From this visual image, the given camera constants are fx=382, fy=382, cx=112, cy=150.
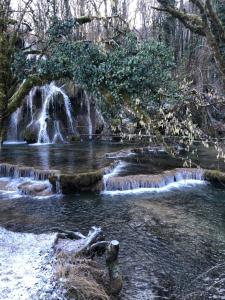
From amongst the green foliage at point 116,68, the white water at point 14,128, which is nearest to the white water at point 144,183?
the green foliage at point 116,68

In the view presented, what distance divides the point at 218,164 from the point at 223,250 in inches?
344

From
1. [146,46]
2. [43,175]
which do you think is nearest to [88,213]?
[43,175]

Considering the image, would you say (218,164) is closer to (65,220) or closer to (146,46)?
(65,220)

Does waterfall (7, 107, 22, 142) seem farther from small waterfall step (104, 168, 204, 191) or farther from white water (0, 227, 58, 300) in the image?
white water (0, 227, 58, 300)

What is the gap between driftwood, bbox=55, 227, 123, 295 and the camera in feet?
20.2

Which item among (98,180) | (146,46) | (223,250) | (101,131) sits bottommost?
(223,250)

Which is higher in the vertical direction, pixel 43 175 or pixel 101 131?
pixel 101 131

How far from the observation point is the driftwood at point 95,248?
6168 mm

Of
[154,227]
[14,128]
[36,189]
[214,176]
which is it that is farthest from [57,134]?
[154,227]

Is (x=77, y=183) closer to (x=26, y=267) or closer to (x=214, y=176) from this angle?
(x=214, y=176)

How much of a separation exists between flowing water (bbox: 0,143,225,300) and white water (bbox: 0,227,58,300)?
43 centimetres

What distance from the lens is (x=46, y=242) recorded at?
816 cm

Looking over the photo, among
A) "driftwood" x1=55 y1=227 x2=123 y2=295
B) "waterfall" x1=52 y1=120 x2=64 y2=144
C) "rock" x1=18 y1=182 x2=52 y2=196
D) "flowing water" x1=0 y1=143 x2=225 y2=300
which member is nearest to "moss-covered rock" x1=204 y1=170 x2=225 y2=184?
"flowing water" x1=0 y1=143 x2=225 y2=300

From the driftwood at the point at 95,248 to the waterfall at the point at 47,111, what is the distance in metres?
17.6
